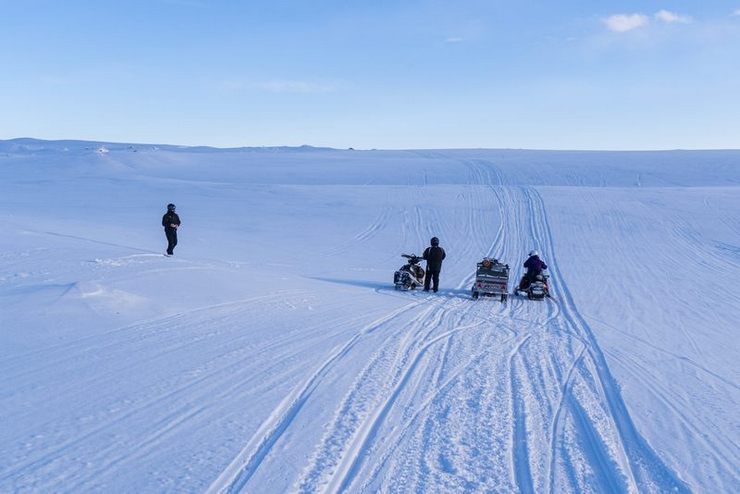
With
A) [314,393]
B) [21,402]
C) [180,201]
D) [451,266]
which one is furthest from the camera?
[180,201]

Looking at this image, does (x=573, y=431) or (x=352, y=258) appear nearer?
(x=573, y=431)

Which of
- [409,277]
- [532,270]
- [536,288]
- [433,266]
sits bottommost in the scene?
[409,277]

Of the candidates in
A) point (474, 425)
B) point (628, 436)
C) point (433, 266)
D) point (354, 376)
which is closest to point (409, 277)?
point (433, 266)

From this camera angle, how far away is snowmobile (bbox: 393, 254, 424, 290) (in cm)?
1631

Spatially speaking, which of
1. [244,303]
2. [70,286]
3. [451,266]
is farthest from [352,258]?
[70,286]

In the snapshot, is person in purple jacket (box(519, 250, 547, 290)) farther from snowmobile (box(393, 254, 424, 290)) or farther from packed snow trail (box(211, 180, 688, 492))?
packed snow trail (box(211, 180, 688, 492))

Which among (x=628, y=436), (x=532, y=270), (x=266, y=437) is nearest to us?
(x=266, y=437)

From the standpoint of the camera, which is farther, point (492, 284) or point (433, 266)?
point (433, 266)

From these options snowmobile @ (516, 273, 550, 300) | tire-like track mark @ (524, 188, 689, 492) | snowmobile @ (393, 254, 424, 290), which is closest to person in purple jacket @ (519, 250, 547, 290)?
snowmobile @ (516, 273, 550, 300)

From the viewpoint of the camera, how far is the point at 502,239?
2736cm

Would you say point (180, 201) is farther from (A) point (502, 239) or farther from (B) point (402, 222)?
(A) point (502, 239)

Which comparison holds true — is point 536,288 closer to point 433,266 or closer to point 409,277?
point 433,266

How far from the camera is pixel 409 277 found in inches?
644

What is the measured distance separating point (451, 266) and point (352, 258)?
3614 millimetres
